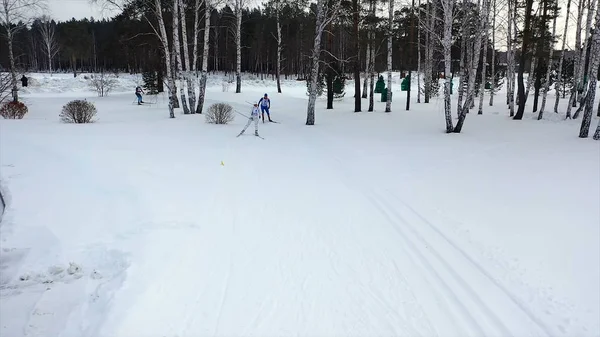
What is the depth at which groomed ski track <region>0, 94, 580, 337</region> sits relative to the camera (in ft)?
12.5

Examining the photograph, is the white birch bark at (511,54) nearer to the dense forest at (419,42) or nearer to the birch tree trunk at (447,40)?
the dense forest at (419,42)

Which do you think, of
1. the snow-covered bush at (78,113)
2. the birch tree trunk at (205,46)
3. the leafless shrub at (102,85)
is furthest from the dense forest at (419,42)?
the leafless shrub at (102,85)

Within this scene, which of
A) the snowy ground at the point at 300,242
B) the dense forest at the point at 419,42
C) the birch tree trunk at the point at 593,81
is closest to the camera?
the snowy ground at the point at 300,242

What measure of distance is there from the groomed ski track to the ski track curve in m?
0.01

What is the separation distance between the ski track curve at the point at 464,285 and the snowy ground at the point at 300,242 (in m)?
0.02

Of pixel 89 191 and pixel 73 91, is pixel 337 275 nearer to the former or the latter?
pixel 89 191

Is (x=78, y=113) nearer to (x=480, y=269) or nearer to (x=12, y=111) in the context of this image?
(x=12, y=111)

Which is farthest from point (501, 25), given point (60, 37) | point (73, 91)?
point (60, 37)

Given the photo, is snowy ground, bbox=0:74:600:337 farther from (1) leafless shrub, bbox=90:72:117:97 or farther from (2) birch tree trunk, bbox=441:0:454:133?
(1) leafless shrub, bbox=90:72:117:97

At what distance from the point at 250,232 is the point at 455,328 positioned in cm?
326

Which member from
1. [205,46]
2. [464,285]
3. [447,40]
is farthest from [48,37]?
[464,285]

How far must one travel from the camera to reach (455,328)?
3.73m

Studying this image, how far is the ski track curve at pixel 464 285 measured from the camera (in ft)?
12.5

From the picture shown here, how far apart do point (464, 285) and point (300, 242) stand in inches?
88.2
